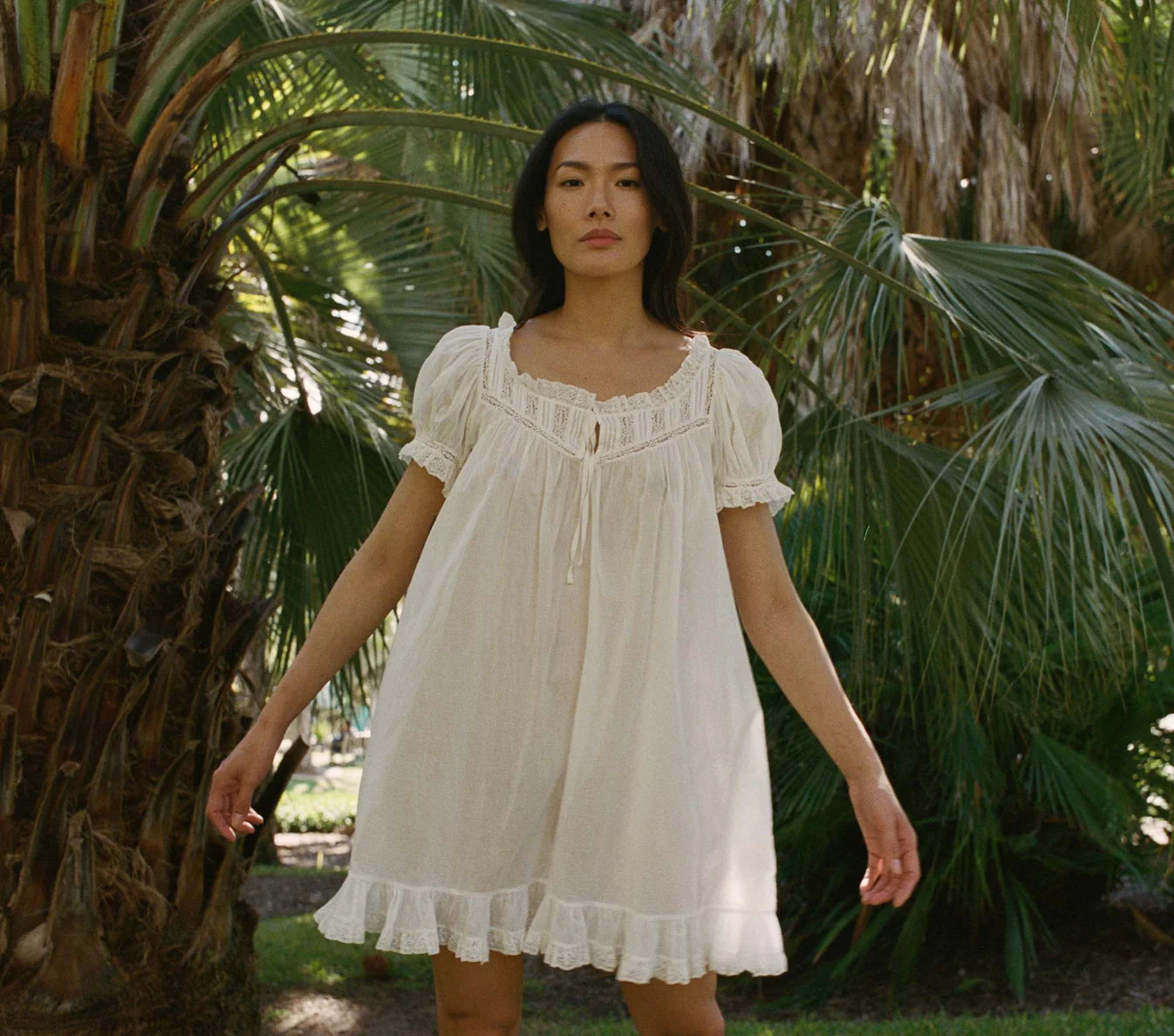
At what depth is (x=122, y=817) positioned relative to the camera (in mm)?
3217

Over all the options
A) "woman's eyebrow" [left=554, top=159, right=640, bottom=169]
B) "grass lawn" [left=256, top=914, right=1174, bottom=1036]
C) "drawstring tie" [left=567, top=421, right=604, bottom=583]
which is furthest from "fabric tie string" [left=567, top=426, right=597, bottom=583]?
"grass lawn" [left=256, top=914, right=1174, bottom=1036]

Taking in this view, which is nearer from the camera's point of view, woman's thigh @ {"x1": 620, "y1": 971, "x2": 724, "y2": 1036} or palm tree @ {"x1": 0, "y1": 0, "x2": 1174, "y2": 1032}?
woman's thigh @ {"x1": 620, "y1": 971, "x2": 724, "y2": 1036}

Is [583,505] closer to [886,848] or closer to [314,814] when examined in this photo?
[886,848]

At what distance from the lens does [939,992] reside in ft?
18.5

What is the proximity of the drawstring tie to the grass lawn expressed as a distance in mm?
2855

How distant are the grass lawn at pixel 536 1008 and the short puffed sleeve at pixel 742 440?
2841 millimetres

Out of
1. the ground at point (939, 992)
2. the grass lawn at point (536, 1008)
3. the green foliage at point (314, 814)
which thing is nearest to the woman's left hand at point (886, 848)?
the grass lawn at point (536, 1008)

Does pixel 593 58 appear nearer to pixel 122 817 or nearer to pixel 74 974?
pixel 122 817

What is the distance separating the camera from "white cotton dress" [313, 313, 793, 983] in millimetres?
1812

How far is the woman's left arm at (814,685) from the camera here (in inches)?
73.2

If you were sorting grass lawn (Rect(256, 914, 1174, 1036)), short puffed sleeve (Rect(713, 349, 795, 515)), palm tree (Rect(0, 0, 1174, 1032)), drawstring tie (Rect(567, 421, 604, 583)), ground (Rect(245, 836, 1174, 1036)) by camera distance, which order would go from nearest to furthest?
1. drawstring tie (Rect(567, 421, 604, 583))
2. short puffed sleeve (Rect(713, 349, 795, 515))
3. palm tree (Rect(0, 0, 1174, 1032))
4. grass lawn (Rect(256, 914, 1174, 1036))
5. ground (Rect(245, 836, 1174, 1036))

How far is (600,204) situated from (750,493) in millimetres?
476

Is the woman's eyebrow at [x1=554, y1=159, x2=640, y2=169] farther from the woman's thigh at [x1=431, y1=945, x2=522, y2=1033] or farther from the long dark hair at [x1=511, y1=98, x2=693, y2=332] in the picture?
the woman's thigh at [x1=431, y1=945, x2=522, y2=1033]

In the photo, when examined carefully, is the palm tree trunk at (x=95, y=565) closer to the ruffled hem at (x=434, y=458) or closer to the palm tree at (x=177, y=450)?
the palm tree at (x=177, y=450)
